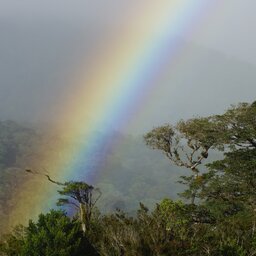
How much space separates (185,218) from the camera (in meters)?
43.8

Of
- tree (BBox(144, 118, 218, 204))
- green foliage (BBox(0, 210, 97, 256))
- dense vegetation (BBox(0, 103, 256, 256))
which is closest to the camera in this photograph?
dense vegetation (BBox(0, 103, 256, 256))

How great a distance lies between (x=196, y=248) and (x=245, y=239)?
18.0 feet

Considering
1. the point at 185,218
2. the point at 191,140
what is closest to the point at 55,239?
the point at 185,218

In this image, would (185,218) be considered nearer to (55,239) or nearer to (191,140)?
(191,140)

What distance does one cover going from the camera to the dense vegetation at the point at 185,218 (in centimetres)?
2689

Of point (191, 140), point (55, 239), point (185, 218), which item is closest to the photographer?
point (55, 239)

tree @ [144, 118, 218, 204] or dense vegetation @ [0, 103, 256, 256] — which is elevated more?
tree @ [144, 118, 218, 204]

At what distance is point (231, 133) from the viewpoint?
4572 cm

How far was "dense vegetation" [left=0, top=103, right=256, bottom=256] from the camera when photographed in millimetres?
26891

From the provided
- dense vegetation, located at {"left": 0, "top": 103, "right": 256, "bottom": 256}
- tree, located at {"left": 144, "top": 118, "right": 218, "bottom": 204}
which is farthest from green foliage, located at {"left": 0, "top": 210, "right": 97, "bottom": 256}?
tree, located at {"left": 144, "top": 118, "right": 218, "bottom": 204}

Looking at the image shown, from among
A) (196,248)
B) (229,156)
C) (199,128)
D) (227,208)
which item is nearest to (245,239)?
(196,248)

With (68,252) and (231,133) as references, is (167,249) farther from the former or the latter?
(231,133)

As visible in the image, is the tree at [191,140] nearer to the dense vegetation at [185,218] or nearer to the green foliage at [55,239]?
the dense vegetation at [185,218]

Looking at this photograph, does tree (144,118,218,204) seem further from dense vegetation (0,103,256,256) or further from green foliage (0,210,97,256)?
green foliage (0,210,97,256)
